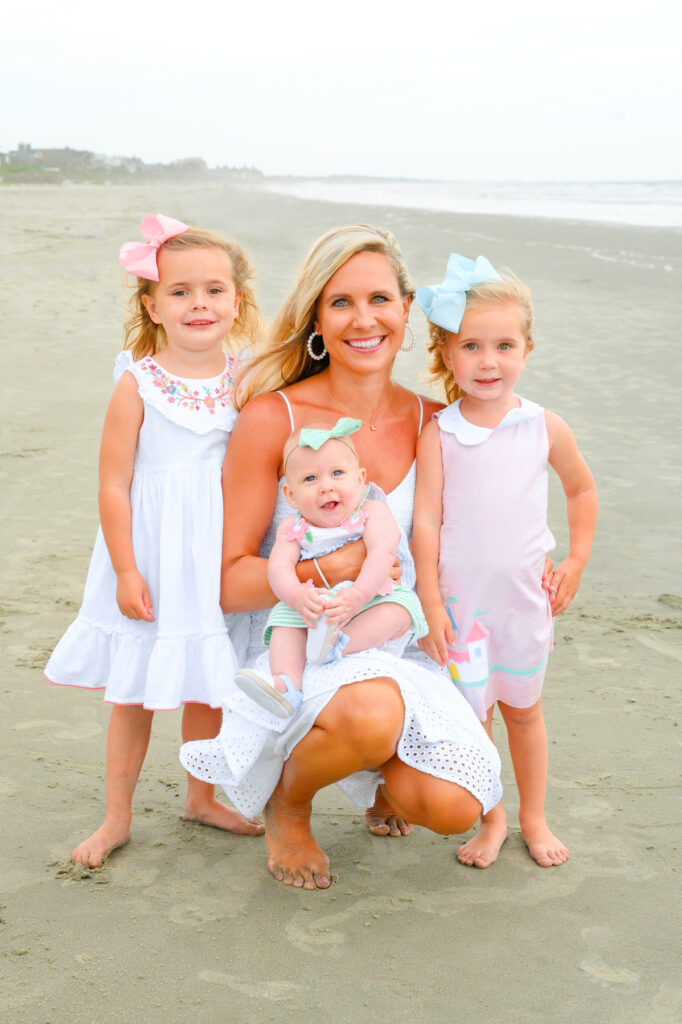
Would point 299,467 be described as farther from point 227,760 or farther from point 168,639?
point 227,760

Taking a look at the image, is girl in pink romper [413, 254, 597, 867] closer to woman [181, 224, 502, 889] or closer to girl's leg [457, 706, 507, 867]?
girl's leg [457, 706, 507, 867]

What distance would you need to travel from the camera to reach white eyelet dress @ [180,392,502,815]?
103 inches

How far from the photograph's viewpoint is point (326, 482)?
270 centimetres

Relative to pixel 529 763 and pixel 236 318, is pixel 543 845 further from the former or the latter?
pixel 236 318

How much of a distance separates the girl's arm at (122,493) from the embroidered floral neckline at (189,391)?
67mm

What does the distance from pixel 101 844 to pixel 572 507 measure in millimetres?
1556

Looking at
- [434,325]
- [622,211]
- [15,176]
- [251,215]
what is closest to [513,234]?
[251,215]

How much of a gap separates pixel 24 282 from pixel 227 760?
477 inches

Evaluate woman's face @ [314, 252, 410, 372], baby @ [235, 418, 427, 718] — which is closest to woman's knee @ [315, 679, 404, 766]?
baby @ [235, 418, 427, 718]

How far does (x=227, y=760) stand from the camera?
2.66 m

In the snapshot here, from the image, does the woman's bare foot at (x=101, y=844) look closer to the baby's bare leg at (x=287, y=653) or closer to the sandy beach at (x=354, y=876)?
the sandy beach at (x=354, y=876)

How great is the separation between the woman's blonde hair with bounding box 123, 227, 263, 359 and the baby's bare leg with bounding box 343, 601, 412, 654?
3.39 feet

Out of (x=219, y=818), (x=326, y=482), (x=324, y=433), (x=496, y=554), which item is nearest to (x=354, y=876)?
(x=219, y=818)

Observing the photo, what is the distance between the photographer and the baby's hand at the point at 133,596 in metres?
2.79
